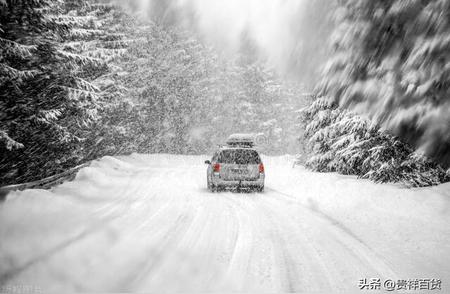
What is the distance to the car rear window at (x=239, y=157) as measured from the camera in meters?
13.6

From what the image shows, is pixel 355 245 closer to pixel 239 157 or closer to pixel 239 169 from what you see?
pixel 239 169

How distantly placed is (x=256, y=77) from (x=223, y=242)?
52.2 feet

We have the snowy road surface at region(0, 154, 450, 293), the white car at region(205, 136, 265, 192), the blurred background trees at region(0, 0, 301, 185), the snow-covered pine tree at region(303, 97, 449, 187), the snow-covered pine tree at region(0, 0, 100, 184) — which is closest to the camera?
the snowy road surface at region(0, 154, 450, 293)

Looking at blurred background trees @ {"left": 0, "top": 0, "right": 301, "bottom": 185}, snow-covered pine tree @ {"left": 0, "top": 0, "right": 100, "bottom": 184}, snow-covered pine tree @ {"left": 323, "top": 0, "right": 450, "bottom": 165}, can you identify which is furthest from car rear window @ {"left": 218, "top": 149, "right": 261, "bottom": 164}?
snow-covered pine tree @ {"left": 323, "top": 0, "right": 450, "bottom": 165}

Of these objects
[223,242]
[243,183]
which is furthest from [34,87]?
[223,242]

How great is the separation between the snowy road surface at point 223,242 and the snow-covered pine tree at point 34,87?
4.00m

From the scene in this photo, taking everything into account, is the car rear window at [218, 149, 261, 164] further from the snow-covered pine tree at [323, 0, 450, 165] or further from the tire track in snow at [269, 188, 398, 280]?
the snow-covered pine tree at [323, 0, 450, 165]

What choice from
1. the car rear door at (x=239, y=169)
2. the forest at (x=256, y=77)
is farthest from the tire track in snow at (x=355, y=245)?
the car rear door at (x=239, y=169)

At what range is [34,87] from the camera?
13.7 meters

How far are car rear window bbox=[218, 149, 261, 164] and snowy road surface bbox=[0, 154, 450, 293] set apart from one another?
2891mm

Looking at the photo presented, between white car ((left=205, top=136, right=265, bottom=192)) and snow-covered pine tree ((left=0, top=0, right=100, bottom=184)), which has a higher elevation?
snow-covered pine tree ((left=0, top=0, right=100, bottom=184))

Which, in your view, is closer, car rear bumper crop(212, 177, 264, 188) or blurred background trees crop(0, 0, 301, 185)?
blurred background trees crop(0, 0, 301, 185)

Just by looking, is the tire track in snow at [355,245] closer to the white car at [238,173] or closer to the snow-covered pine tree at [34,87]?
the white car at [238,173]

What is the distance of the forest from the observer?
1752 millimetres
